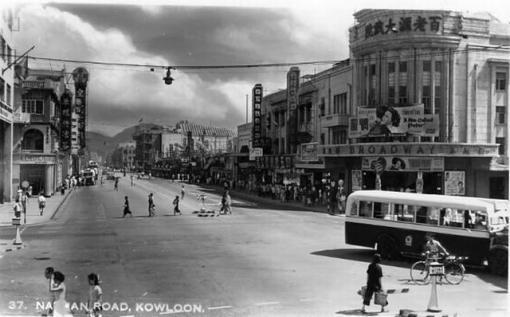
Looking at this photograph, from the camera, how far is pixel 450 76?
43375 millimetres

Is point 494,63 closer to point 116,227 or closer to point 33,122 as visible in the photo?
point 116,227

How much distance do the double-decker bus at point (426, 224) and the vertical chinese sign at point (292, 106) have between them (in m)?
38.5

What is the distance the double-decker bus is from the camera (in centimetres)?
1870

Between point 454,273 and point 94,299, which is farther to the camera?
point 454,273

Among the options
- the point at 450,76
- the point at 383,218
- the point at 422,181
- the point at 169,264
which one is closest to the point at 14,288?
the point at 169,264

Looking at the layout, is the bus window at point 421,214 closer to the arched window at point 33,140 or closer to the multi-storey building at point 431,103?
the multi-storey building at point 431,103

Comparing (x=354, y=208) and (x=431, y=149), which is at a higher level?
(x=431, y=149)

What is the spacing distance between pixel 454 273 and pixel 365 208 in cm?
516

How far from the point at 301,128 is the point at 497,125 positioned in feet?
73.7

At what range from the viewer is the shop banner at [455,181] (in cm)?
4262

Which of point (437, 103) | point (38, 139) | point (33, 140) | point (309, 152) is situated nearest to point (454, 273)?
point (437, 103)

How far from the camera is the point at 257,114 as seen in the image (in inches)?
2813

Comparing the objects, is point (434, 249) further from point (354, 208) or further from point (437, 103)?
point (437, 103)

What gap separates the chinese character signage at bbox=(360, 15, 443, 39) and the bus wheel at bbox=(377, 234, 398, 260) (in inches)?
1005
